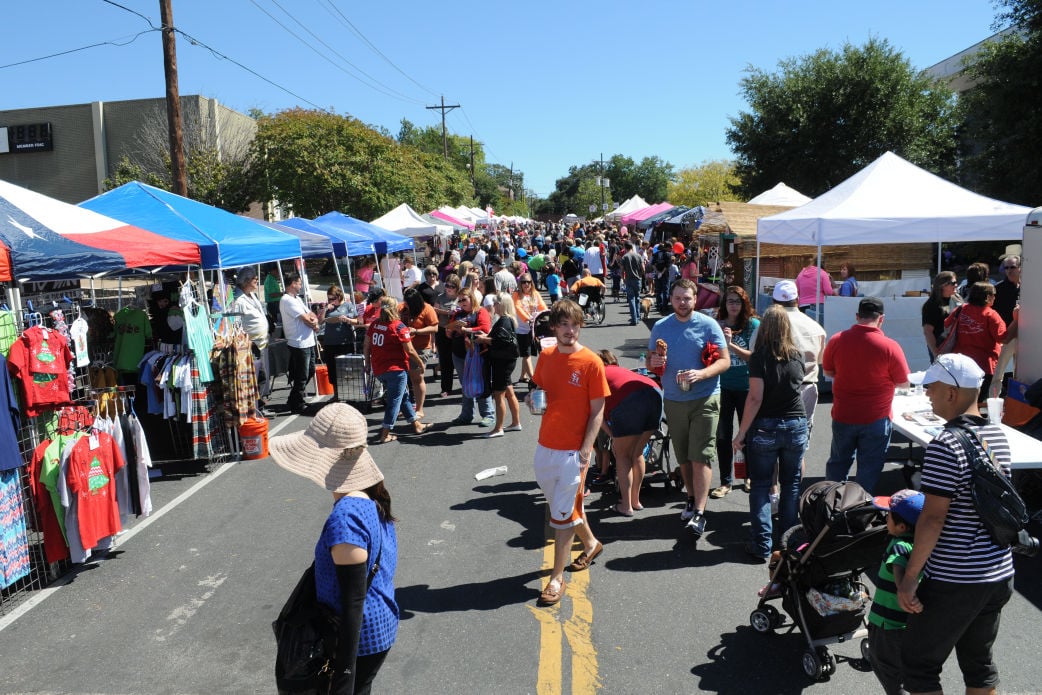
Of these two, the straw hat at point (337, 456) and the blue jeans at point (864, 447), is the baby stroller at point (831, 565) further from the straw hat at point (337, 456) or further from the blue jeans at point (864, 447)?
the straw hat at point (337, 456)

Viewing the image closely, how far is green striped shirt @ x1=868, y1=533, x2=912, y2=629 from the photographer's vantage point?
3.04 m

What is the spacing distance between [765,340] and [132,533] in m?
5.24

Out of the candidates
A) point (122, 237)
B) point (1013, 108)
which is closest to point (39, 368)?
point (122, 237)

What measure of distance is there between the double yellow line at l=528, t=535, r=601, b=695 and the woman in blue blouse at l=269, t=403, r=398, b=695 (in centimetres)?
138

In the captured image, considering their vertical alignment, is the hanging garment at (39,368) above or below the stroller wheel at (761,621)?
above

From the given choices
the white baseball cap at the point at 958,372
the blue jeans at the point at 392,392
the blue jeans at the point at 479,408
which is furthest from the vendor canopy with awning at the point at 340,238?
the white baseball cap at the point at 958,372

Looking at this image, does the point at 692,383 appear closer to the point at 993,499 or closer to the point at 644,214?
the point at 993,499

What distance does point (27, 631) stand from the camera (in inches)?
182

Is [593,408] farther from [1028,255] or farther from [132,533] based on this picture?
[1028,255]

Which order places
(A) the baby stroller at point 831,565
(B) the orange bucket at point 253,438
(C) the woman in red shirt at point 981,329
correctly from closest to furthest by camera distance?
(A) the baby stroller at point 831,565
(C) the woman in red shirt at point 981,329
(B) the orange bucket at point 253,438

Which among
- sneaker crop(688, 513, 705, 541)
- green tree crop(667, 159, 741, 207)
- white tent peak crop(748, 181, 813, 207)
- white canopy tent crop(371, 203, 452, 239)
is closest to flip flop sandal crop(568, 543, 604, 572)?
sneaker crop(688, 513, 705, 541)

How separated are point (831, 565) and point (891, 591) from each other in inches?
30.5

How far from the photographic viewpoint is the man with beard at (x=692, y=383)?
18.0 ft

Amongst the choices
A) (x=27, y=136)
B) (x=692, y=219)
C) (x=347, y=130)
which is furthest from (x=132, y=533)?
(x=27, y=136)
